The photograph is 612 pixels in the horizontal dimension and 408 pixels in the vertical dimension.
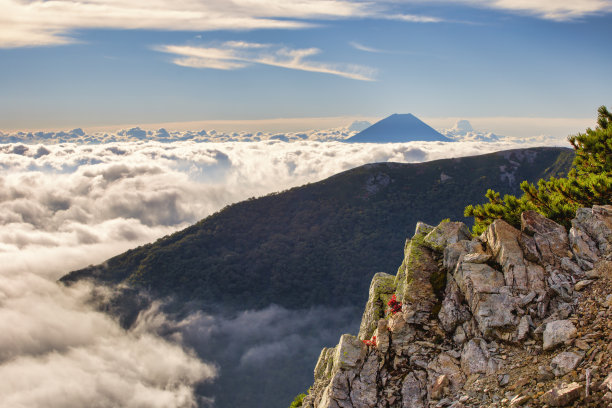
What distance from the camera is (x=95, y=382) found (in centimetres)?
19912

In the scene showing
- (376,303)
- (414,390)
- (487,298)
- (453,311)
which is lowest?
(414,390)

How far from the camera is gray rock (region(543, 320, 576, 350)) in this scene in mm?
15509

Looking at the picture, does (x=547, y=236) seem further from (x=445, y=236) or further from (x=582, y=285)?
(x=445, y=236)

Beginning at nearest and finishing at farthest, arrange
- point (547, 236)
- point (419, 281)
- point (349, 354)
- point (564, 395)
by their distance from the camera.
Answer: point (564, 395), point (547, 236), point (349, 354), point (419, 281)

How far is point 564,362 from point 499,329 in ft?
10.6

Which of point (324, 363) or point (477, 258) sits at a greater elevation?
point (477, 258)

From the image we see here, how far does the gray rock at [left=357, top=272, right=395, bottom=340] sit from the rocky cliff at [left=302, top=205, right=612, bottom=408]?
2.43ft

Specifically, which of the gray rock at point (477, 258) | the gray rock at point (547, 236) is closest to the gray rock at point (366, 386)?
the gray rock at point (477, 258)

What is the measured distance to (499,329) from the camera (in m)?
17.7

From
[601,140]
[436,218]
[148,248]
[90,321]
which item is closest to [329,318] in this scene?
[436,218]

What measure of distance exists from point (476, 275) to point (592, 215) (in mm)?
6747

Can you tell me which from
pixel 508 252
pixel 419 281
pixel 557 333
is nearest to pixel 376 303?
pixel 419 281

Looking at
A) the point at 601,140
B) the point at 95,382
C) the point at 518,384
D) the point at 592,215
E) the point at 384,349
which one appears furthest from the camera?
the point at 95,382

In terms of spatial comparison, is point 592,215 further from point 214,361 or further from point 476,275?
point 214,361
